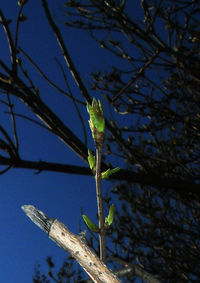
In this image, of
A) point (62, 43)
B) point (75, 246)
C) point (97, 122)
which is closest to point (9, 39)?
point (62, 43)

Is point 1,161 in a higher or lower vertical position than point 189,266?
higher

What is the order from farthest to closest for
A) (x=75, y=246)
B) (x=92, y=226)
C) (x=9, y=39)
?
1. (x=9, y=39)
2. (x=92, y=226)
3. (x=75, y=246)

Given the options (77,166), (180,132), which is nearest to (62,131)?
(77,166)

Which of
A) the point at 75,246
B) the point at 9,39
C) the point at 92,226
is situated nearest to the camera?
the point at 75,246

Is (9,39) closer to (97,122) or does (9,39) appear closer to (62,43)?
(62,43)

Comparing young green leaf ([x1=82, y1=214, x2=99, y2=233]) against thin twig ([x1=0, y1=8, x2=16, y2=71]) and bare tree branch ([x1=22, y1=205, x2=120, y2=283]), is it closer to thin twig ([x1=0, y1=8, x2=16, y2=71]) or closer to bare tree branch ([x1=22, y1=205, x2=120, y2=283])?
bare tree branch ([x1=22, y1=205, x2=120, y2=283])

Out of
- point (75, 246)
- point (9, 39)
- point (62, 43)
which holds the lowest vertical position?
point (75, 246)

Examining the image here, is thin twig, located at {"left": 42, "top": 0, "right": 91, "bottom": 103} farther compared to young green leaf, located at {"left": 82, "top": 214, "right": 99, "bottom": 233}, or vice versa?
thin twig, located at {"left": 42, "top": 0, "right": 91, "bottom": 103}

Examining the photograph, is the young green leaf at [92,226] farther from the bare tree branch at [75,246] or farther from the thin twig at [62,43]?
the thin twig at [62,43]

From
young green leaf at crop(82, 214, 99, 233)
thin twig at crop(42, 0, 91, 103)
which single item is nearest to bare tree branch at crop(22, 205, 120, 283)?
young green leaf at crop(82, 214, 99, 233)

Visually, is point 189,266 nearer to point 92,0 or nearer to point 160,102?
point 160,102

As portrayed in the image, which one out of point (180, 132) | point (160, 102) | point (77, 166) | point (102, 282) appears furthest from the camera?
point (180, 132)
